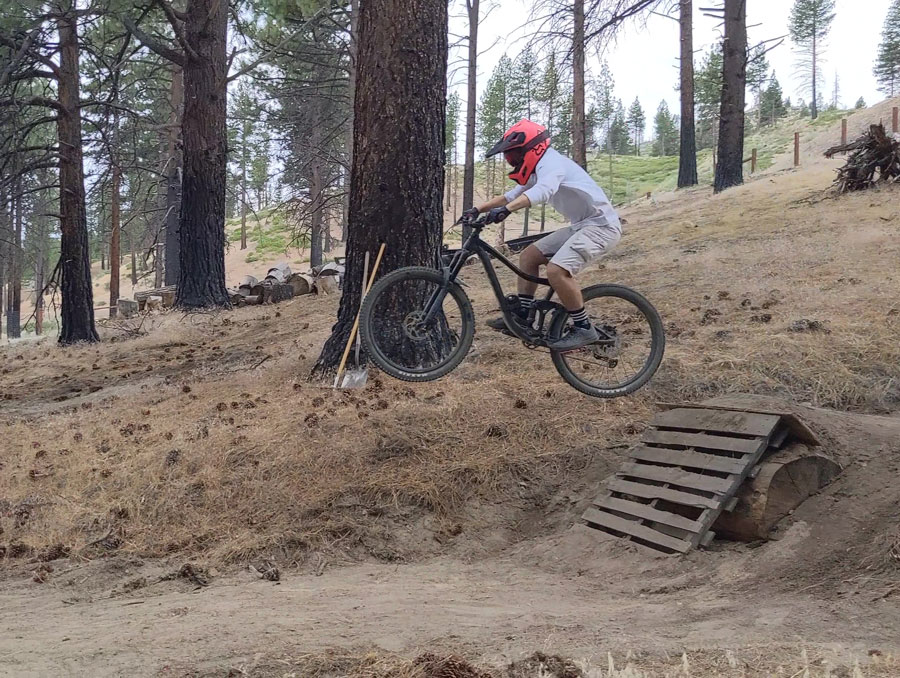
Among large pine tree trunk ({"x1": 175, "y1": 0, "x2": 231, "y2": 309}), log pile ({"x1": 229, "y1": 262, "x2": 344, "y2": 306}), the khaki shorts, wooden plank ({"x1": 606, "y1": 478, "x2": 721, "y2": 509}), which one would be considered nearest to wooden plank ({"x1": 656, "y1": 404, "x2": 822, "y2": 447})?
wooden plank ({"x1": 606, "y1": 478, "x2": 721, "y2": 509})

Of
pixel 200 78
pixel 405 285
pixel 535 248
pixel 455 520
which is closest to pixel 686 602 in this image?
pixel 455 520

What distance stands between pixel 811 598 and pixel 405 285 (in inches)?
137

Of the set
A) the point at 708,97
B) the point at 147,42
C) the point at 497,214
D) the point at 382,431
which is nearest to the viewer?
the point at 497,214

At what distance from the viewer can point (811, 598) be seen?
3.81 meters

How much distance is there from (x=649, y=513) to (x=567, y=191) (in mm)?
2354

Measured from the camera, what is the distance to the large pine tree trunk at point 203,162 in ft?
41.9

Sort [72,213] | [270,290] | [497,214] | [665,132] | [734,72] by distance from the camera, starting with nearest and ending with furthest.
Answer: [497,214]
[72,213]
[270,290]
[734,72]
[665,132]

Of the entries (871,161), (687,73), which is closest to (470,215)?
(871,161)

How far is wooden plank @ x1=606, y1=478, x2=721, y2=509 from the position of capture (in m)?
4.72

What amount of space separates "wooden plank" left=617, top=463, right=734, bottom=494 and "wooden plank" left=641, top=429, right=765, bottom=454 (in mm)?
210

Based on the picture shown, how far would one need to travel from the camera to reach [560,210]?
5.18 meters

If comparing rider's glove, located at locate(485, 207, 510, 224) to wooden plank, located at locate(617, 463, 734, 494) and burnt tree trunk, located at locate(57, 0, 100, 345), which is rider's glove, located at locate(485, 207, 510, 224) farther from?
burnt tree trunk, located at locate(57, 0, 100, 345)

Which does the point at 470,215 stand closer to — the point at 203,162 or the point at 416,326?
the point at 416,326

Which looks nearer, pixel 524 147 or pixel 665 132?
pixel 524 147
